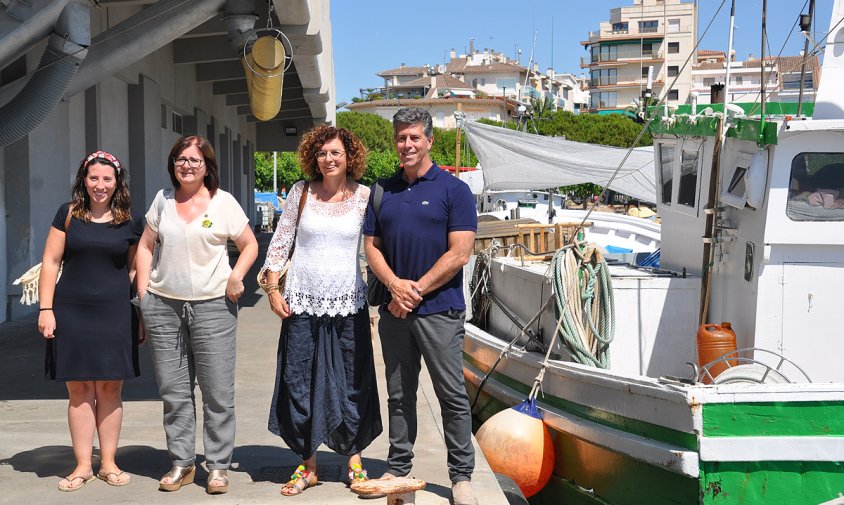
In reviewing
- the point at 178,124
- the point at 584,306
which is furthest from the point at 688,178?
the point at 178,124

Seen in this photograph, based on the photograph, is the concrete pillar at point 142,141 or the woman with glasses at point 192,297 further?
the concrete pillar at point 142,141

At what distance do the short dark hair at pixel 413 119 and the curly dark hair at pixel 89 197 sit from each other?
143cm

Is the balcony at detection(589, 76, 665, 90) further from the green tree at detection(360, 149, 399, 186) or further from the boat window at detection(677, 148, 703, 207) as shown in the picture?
the boat window at detection(677, 148, 703, 207)

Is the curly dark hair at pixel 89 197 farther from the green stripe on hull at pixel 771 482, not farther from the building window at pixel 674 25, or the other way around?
the building window at pixel 674 25

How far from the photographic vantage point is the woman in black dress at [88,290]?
486 cm

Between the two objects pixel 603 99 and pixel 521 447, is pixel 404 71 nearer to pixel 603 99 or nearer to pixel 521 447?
pixel 603 99

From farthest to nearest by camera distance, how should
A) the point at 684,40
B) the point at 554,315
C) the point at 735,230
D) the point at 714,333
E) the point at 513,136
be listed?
the point at 684,40 < the point at 513,136 < the point at 554,315 < the point at 735,230 < the point at 714,333

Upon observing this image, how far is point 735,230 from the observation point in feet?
22.0

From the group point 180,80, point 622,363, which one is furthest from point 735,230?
point 180,80

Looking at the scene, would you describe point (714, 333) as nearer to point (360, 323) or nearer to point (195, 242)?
point (360, 323)

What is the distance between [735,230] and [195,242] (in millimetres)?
3759

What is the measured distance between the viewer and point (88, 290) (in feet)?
16.0

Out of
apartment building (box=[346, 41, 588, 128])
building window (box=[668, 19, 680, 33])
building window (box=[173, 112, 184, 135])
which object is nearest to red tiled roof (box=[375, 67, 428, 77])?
apartment building (box=[346, 41, 588, 128])

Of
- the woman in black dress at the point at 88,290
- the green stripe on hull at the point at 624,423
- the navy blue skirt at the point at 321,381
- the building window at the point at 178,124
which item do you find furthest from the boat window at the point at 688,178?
the building window at the point at 178,124
